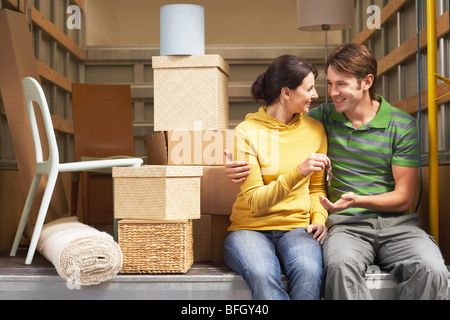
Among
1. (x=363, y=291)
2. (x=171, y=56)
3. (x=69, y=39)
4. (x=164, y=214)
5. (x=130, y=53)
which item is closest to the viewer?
(x=363, y=291)

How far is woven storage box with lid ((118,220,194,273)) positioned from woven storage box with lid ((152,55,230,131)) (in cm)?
55

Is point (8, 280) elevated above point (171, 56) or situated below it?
below

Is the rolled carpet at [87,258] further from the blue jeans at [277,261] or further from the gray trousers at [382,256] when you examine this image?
the gray trousers at [382,256]

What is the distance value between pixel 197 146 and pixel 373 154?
0.73m

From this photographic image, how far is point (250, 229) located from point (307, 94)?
53 cm

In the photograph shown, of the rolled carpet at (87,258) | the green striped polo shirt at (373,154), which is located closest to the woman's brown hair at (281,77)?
the green striped polo shirt at (373,154)

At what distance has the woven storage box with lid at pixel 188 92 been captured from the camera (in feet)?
8.34

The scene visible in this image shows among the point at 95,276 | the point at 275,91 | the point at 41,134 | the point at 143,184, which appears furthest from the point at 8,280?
the point at 275,91

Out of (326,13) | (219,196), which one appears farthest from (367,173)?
(326,13)

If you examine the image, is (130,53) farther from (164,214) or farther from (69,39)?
(164,214)

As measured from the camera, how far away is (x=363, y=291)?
1.87 metres

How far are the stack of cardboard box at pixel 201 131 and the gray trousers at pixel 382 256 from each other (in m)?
0.50

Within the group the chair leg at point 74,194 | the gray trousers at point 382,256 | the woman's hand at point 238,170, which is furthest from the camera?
the chair leg at point 74,194

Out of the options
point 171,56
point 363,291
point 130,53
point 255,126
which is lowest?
point 363,291
